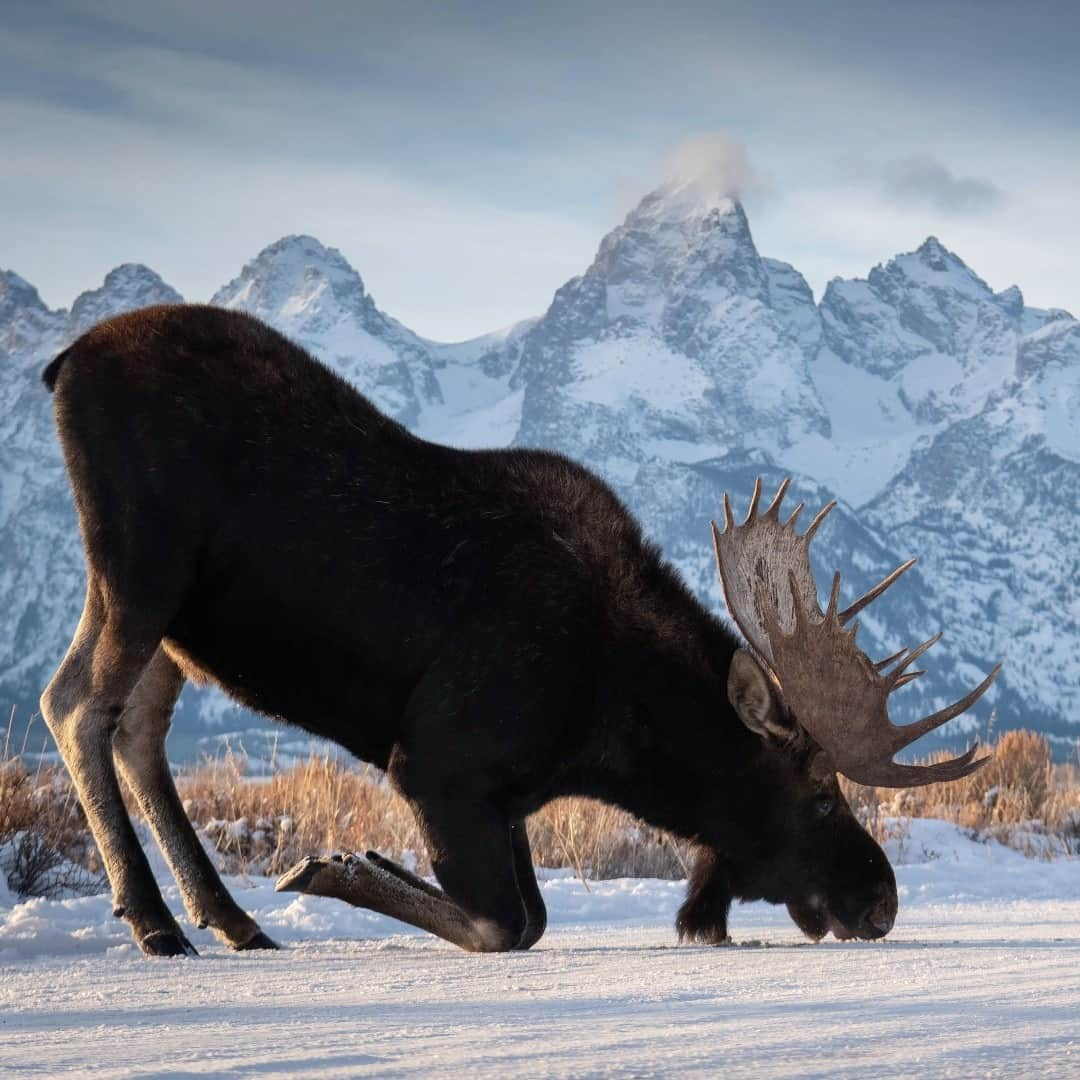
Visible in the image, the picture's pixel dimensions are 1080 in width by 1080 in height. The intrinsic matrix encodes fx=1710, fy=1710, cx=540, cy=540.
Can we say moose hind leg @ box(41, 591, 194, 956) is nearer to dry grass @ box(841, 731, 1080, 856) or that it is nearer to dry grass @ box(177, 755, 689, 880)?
dry grass @ box(177, 755, 689, 880)

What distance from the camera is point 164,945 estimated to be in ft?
16.1

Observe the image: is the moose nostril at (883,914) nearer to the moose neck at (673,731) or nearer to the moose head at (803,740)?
the moose head at (803,740)

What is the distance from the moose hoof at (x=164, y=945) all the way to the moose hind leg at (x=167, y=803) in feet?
1.06

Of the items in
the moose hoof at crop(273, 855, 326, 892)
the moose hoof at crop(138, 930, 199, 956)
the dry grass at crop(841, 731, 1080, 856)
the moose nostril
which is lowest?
the dry grass at crop(841, 731, 1080, 856)

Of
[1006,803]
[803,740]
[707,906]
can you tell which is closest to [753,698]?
[803,740]

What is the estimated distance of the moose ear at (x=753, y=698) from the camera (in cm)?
521

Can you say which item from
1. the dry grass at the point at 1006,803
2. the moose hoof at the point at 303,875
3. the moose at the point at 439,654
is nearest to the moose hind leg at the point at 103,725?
the moose at the point at 439,654

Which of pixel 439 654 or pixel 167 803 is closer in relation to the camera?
pixel 439 654

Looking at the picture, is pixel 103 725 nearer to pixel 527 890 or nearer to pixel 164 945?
pixel 164 945

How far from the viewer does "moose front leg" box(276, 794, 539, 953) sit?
495 cm

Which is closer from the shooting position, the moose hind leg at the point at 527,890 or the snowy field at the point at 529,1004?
the snowy field at the point at 529,1004

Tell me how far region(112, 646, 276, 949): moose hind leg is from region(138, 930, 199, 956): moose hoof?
32 cm

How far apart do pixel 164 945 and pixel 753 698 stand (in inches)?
74.7

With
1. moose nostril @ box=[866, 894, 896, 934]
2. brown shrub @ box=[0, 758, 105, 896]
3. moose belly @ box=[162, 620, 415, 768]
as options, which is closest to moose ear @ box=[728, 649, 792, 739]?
moose nostril @ box=[866, 894, 896, 934]
